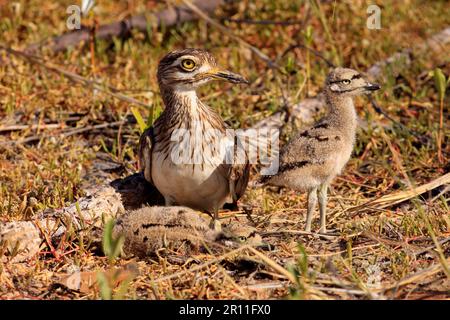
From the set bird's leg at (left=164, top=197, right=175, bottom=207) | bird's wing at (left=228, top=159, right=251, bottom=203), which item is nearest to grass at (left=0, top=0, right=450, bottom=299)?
bird's wing at (left=228, top=159, right=251, bottom=203)

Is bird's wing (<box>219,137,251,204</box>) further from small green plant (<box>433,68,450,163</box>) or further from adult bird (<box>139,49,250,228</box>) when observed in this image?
small green plant (<box>433,68,450,163</box>)

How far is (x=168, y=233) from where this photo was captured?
16.5 feet

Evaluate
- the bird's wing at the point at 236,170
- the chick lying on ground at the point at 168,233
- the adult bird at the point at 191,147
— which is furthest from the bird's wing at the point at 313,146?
the chick lying on ground at the point at 168,233

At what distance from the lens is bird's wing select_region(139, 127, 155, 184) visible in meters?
5.84

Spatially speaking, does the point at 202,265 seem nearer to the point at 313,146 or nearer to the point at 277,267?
the point at 277,267

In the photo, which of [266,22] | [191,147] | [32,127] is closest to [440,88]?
[191,147]

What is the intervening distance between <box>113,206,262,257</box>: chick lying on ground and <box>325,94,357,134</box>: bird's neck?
3.30ft

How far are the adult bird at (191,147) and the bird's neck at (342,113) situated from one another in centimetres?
70

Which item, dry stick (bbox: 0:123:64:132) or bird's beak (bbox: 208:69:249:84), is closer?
bird's beak (bbox: 208:69:249:84)

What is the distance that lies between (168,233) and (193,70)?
1342 millimetres

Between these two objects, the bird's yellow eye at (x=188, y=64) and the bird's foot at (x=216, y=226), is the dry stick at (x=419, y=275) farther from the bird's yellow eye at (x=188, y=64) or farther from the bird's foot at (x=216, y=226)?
the bird's yellow eye at (x=188, y=64)

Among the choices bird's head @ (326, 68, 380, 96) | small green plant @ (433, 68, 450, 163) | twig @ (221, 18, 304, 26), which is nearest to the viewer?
bird's head @ (326, 68, 380, 96)

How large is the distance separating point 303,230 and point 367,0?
4.31 metres

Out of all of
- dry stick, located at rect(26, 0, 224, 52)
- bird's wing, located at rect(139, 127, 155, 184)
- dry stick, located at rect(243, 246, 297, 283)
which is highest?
dry stick, located at rect(26, 0, 224, 52)
